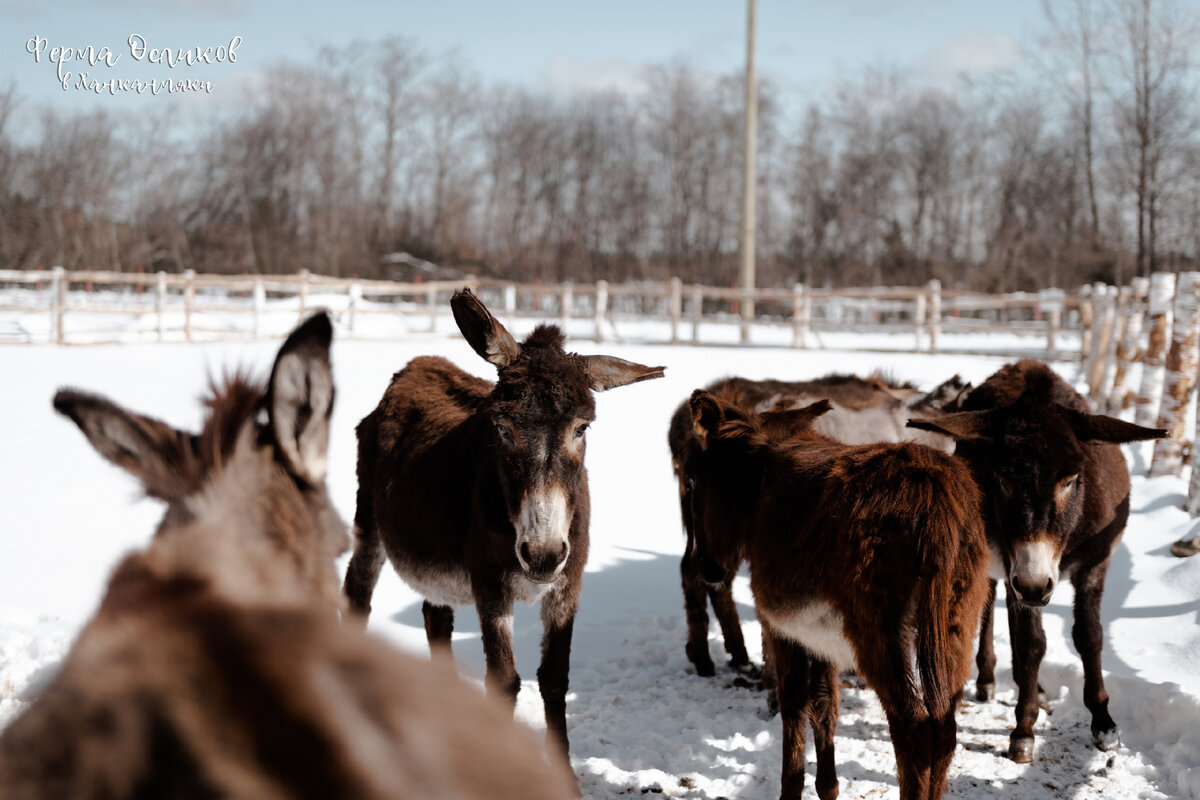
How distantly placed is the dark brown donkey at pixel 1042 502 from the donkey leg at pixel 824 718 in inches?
41.1

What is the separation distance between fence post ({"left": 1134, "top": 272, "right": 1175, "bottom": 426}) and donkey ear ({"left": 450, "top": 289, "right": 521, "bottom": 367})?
931 centimetres

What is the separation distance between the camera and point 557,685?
3.96 meters

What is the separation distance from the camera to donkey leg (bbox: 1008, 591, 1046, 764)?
4.33m

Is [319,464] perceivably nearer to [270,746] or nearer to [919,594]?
[270,746]

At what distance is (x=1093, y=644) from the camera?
14.6ft

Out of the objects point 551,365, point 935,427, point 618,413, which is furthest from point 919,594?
point 618,413

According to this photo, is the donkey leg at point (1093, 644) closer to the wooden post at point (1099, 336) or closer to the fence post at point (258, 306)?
the wooden post at point (1099, 336)

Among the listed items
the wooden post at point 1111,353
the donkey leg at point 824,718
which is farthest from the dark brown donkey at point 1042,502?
the wooden post at point 1111,353

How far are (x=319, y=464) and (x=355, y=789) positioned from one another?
1052 millimetres

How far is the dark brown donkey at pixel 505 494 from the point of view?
11.7 feet

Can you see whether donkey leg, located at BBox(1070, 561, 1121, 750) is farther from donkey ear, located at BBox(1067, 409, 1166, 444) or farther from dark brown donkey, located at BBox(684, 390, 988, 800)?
dark brown donkey, located at BBox(684, 390, 988, 800)

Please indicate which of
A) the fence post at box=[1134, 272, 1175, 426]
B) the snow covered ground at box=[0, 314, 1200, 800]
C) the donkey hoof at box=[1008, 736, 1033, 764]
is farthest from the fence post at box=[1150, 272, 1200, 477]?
the donkey hoof at box=[1008, 736, 1033, 764]

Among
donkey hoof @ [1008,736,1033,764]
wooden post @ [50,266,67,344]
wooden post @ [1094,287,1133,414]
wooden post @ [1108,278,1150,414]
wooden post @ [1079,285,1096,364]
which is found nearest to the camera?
donkey hoof @ [1008,736,1033,764]

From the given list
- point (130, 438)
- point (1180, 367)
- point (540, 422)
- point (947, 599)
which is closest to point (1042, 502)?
point (947, 599)
